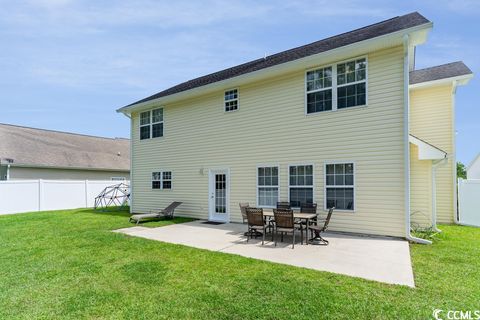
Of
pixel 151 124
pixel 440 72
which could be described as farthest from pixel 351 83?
pixel 151 124

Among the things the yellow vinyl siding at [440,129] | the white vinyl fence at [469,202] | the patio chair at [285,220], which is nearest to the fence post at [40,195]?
the patio chair at [285,220]

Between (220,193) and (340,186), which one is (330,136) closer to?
(340,186)

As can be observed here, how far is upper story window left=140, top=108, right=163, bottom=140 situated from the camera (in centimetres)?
1403

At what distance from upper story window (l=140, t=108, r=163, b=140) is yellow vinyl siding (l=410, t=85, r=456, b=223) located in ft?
39.2

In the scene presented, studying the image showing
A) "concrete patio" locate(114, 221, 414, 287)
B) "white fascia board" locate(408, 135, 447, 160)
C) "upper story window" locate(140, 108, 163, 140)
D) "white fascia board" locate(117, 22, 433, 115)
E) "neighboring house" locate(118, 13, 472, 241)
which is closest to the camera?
"concrete patio" locate(114, 221, 414, 287)

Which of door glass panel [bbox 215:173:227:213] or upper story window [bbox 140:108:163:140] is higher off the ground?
upper story window [bbox 140:108:163:140]

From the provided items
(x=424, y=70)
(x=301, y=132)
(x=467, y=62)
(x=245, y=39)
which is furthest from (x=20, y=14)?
(x=467, y=62)

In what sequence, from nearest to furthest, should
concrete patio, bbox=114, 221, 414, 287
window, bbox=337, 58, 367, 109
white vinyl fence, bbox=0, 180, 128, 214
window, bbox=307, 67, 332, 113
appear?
concrete patio, bbox=114, 221, 414, 287
window, bbox=337, 58, 367, 109
window, bbox=307, 67, 332, 113
white vinyl fence, bbox=0, 180, 128, 214

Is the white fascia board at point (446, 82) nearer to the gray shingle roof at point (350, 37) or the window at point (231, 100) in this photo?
the gray shingle roof at point (350, 37)

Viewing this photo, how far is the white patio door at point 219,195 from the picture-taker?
448 inches

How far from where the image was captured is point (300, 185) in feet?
30.6

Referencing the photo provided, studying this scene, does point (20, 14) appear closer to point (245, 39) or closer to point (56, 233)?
point (56, 233)
